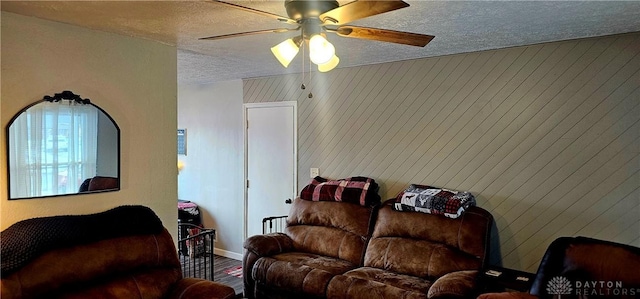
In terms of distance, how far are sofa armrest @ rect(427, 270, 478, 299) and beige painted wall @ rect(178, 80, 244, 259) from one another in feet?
10.1

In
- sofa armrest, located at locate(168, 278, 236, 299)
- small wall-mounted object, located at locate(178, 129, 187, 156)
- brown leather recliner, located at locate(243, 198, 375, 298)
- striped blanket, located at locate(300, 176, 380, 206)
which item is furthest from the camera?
small wall-mounted object, located at locate(178, 129, 187, 156)

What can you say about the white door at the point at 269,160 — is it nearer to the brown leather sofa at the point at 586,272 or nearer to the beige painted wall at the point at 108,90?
the beige painted wall at the point at 108,90

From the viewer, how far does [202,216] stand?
19.4 ft

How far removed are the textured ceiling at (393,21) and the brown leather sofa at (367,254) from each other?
142 centimetres

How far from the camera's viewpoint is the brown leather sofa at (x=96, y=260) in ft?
7.75

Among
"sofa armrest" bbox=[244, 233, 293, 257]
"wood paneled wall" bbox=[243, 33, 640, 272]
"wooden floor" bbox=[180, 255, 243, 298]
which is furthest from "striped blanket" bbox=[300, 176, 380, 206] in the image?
"wooden floor" bbox=[180, 255, 243, 298]

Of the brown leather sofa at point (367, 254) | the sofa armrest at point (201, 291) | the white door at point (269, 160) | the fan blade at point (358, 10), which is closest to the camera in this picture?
the fan blade at point (358, 10)

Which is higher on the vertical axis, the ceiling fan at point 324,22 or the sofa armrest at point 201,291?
the ceiling fan at point 324,22

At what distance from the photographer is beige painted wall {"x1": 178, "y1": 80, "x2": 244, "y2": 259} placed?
18.1 ft

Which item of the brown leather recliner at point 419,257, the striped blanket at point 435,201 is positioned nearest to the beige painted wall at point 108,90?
the brown leather recliner at point 419,257

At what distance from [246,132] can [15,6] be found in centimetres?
313

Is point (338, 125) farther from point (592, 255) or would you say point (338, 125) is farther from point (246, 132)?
point (592, 255)

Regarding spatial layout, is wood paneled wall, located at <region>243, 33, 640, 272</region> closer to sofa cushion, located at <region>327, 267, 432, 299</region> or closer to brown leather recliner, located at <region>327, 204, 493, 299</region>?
brown leather recliner, located at <region>327, 204, 493, 299</region>

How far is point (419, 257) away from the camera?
11.4 feet
